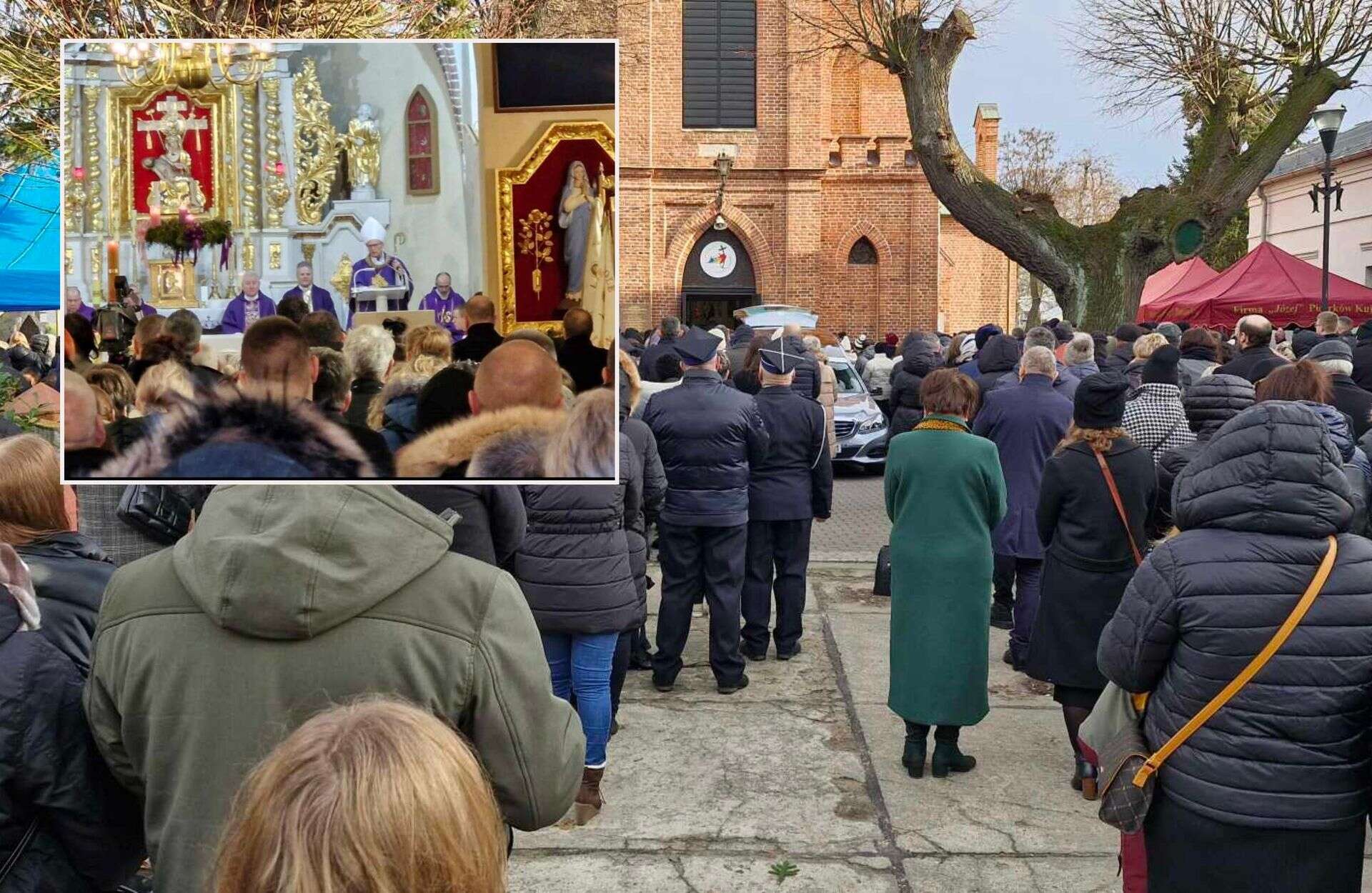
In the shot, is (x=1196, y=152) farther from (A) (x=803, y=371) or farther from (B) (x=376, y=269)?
(B) (x=376, y=269)

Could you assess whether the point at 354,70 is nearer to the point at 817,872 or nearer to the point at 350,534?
the point at 350,534

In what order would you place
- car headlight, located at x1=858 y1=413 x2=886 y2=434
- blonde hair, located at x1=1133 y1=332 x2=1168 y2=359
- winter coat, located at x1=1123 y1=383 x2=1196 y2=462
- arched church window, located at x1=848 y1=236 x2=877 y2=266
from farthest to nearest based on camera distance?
1. arched church window, located at x1=848 y1=236 x2=877 y2=266
2. car headlight, located at x1=858 y1=413 x2=886 y2=434
3. blonde hair, located at x1=1133 y1=332 x2=1168 y2=359
4. winter coat, located at x1=1123 y1=383 x2=1196 y2=462

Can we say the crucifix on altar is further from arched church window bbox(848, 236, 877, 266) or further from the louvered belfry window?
arched church window bbox(848, 236, 877, 266)

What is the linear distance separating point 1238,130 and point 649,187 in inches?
513

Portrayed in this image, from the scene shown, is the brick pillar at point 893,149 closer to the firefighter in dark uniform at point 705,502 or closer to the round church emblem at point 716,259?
the round church emblem at point 716,259

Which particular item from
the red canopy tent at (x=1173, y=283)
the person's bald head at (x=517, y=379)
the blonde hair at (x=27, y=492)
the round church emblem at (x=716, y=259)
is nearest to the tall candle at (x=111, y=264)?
the person's bald head at (x=517, y=379)

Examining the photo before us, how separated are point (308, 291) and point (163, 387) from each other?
300 mm

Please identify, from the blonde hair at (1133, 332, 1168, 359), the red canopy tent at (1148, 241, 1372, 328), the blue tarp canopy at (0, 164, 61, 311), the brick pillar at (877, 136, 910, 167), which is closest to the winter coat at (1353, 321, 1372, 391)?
the blonde hair at (1133, 332, 1168, 359)

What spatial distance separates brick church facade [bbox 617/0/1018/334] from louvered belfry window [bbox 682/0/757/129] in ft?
0.10

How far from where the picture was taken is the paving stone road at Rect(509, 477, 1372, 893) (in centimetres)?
468

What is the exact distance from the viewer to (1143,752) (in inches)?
131

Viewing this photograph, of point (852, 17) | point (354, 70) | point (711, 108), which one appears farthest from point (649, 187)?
point (354, 70)

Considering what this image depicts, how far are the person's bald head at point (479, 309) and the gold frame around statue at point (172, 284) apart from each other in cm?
47

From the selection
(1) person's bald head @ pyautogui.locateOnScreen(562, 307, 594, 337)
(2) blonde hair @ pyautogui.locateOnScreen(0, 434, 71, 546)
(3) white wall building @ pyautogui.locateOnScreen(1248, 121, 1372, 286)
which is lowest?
(2) blonde hair @ pyautogui.locateOnScreen(0, 434, 71, 546)
